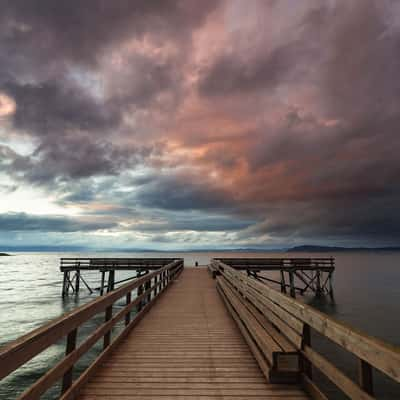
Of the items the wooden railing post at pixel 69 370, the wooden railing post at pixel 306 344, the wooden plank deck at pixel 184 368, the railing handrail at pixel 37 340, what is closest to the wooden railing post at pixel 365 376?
the wooden railing post at pixel 306 344

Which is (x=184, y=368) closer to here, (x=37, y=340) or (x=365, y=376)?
(x=37, y=340)

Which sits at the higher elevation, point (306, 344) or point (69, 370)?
point (306, 344)

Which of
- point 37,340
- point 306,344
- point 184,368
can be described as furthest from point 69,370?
point 306,344

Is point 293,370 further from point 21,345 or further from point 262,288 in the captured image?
point 21,345

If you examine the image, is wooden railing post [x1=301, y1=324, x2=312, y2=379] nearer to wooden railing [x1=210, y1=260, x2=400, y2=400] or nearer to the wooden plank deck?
wooden railing [x1=210, y1=260, x2=400, y2=400]

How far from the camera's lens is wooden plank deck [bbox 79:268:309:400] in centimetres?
384

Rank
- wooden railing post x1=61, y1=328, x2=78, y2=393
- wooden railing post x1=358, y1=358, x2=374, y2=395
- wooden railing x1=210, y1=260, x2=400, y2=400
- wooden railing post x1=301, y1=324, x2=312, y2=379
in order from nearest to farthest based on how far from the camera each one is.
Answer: wooden railing x1=210, y1=260, x2=400, y2=400, wooden railing post x1=358, y1=358, x2=374, y2=395, wooden railing post x1=61, y1=328, x2=78, y2=393, wooden railing post x1=301, y1=324, x2=312, y2=379

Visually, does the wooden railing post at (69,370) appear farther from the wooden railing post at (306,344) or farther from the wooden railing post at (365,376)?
the wooden railing post at (365,376)

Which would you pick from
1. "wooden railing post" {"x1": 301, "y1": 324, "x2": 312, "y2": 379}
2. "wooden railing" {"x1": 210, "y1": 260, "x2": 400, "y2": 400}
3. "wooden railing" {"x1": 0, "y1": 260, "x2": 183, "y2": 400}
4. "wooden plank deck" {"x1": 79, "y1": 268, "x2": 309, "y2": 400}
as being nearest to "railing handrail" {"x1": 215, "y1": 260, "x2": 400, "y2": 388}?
"wooden railing" {"x1": 210, "y1": 260, "x2": 400, "y2": 400}

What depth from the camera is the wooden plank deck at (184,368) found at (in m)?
3.84

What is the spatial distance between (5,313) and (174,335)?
74.6 feet

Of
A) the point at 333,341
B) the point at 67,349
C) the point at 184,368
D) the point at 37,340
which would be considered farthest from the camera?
the point at 184,368

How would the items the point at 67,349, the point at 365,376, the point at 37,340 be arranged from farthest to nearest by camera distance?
1. the point at 67,349
2. the point at 37,340
3. the point at 365,376

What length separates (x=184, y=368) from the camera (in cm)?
466
